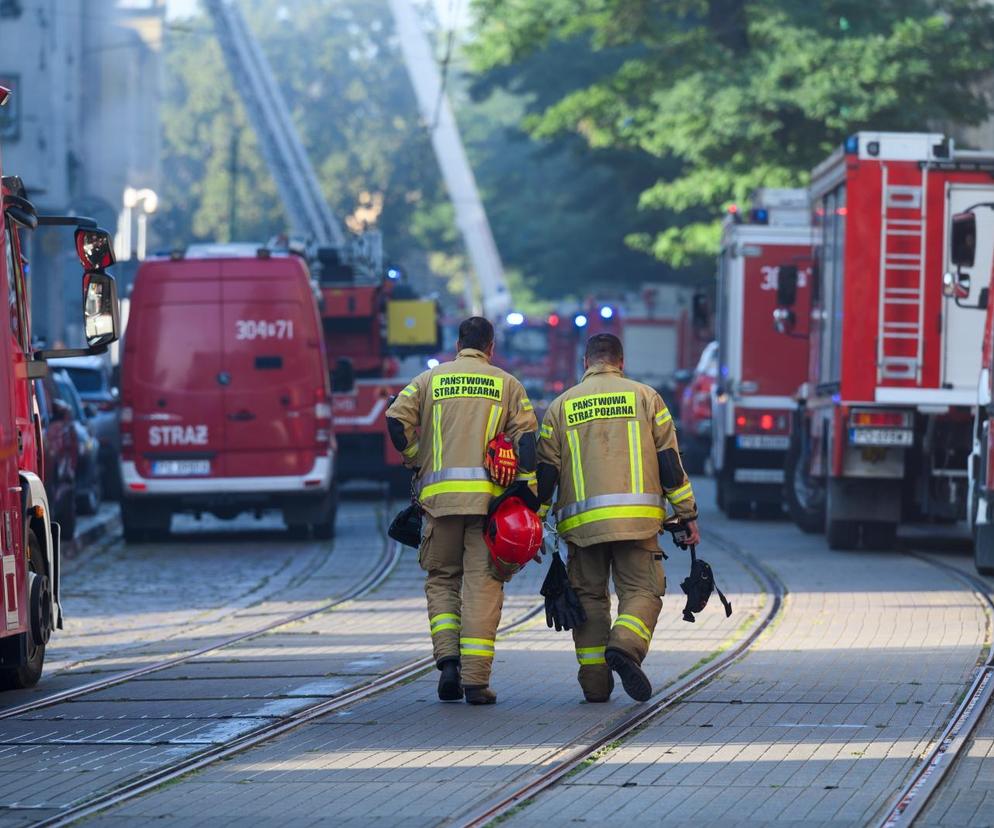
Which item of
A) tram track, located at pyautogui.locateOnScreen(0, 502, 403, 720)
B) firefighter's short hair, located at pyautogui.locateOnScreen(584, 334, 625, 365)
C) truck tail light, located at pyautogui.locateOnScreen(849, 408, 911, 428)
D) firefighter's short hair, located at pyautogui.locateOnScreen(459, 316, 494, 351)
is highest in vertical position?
firefighter's short hair, located at pyautogui.locateOnScreen(459, 316, 494, 351)

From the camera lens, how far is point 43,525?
34.6 feet

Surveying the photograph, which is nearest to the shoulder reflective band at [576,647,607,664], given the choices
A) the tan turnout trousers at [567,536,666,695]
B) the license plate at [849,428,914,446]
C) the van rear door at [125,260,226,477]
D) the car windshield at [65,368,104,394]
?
the tan turnout trousers at [567,536,666,695]

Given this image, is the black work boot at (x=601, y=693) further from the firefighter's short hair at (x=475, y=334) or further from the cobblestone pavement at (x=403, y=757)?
the firefighter's short hair at (x=475, y=334)

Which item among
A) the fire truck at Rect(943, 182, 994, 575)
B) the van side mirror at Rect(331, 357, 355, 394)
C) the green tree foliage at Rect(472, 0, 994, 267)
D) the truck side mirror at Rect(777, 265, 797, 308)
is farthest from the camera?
the green tree foliage at Rect(472, 0, 994, 267)

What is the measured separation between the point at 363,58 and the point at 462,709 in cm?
10576

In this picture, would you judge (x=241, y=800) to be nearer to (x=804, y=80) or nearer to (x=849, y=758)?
(x=849, y=758)

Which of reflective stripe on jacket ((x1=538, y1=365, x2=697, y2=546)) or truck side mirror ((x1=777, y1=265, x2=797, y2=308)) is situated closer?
reflective stripe on jacket ((x1=538, y1=365, x2=697, y2=546))

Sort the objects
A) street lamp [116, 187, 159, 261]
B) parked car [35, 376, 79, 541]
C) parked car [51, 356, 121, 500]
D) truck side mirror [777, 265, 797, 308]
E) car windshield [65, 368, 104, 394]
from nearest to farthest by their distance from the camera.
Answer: parked car [35, 376, 79, 541], truck side mirror [777, 265, 797, 308], parked car [51, 356, 121, 500], car windshield [65, 368, 104, 394], street lamp [116, 187, 159, 261]

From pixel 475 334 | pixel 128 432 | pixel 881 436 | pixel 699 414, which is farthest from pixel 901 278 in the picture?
pixel 699 414

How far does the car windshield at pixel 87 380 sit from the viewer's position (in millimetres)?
26938

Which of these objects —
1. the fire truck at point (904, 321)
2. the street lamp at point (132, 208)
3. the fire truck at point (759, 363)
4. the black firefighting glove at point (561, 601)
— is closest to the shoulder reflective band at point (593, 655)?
the black firefighting glove at point (561, 601)

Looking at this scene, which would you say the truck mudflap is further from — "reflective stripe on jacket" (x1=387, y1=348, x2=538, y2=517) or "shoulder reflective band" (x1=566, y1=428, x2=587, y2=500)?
"shoulder reflective band" (x1=566, y1=428, x2=587, y2=500)

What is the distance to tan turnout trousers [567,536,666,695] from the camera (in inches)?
388

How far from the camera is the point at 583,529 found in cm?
984
